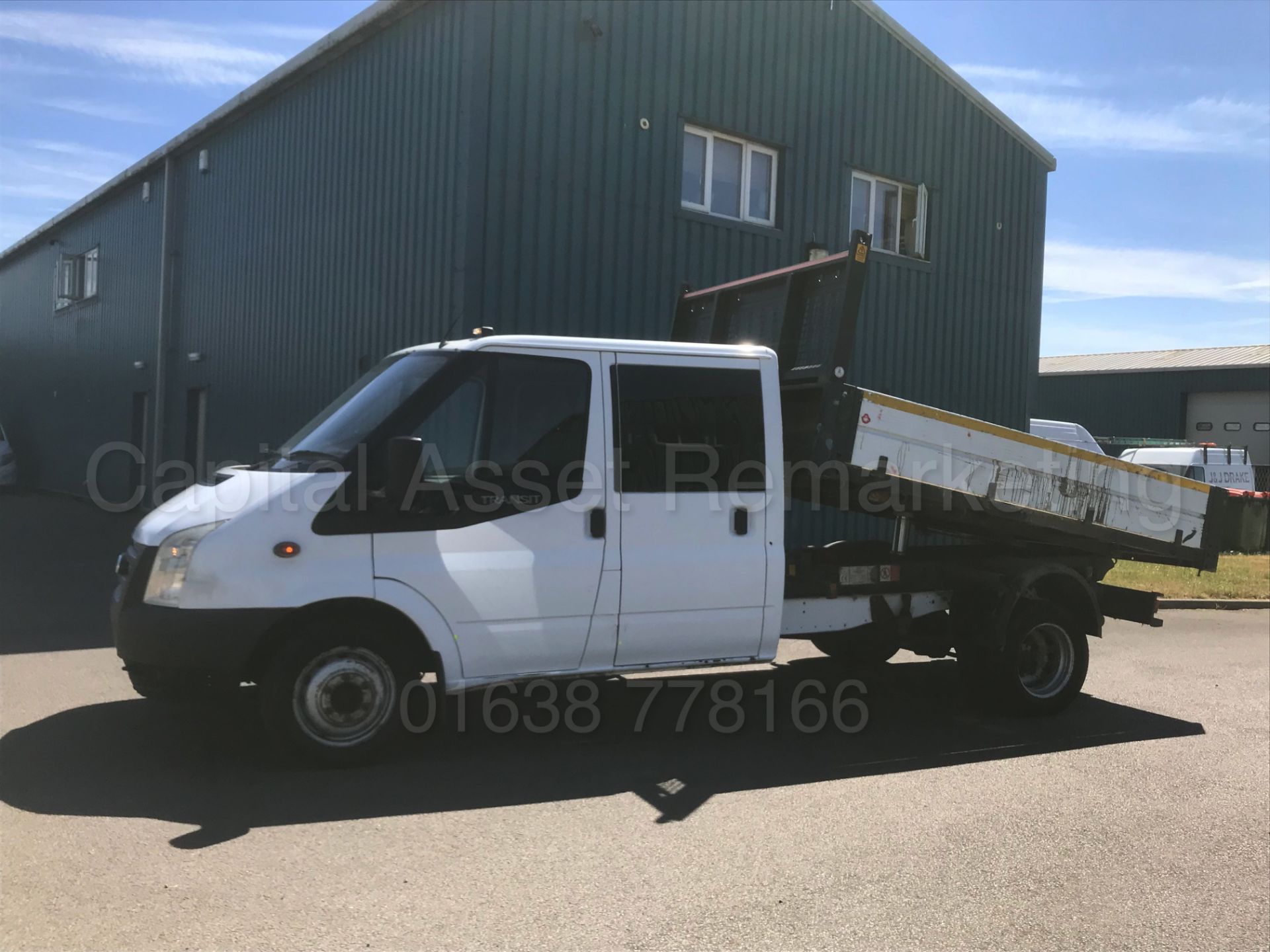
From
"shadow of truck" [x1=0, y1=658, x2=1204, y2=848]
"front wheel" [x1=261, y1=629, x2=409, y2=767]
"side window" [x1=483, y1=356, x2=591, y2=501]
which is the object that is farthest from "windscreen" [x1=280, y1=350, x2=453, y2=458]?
"shadow of truck" [x1=0, y1=658, x2=1204, y2=848]

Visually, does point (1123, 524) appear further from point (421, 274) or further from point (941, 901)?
point (421, 274)

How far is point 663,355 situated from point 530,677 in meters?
1.86

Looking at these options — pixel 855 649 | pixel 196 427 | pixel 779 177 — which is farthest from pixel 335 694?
pixel 196 427

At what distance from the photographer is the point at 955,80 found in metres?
15.3

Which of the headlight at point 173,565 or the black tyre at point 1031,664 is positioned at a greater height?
the headlight at point 173,565

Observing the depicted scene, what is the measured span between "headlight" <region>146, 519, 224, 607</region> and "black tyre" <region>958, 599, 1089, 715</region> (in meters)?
4.78

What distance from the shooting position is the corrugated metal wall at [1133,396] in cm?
3859

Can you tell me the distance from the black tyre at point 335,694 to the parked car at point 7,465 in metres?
25.9

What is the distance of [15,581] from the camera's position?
11188 mm

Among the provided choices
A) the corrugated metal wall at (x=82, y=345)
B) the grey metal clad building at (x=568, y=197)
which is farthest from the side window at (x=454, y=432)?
the corrugated metal wall at (x=82, y=345)

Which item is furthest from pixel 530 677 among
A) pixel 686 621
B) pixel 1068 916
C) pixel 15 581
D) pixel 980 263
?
pixel 980 263

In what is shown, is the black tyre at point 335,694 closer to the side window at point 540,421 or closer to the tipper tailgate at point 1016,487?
the side window at point 540,421

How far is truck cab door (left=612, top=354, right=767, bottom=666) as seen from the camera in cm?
568

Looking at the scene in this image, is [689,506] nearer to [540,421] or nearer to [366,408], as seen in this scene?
[540,421]
